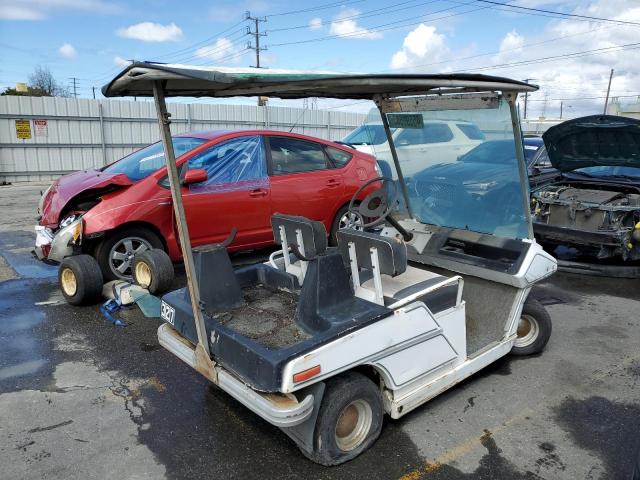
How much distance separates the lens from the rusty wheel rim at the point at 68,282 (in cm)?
500

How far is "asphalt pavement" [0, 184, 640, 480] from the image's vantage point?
2723mm

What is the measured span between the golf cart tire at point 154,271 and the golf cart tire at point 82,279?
377mm

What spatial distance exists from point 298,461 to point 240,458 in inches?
12.8

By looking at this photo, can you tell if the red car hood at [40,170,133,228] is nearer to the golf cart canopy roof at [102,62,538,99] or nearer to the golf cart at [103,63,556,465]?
the golf cart at [103,63,556,465]

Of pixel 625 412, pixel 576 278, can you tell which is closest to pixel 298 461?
pixel 625 412

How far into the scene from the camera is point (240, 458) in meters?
2.79

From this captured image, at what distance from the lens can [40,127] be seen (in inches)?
645

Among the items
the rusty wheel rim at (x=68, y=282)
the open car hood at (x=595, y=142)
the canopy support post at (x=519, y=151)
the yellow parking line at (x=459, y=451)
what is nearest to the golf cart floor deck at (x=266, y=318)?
the yellow parking line at (x=459, y=451)

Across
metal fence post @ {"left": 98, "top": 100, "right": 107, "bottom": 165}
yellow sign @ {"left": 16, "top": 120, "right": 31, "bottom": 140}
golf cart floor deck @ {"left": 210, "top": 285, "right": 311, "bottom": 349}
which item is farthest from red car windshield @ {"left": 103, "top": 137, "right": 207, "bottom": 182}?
metal fence post @ {"left": 98, "top": 100, "right": 107, "bottom": 165}

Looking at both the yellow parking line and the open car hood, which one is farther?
the open car hood

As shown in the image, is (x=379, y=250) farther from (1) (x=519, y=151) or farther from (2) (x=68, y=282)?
(2) (x=68, y=282)

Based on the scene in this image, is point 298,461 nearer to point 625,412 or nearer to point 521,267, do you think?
point 521,267

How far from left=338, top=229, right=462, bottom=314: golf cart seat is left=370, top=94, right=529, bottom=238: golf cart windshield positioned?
80 centimetres

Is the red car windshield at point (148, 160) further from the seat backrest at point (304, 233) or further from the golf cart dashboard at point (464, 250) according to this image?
the golf cart dashboard at point (464, 250)
